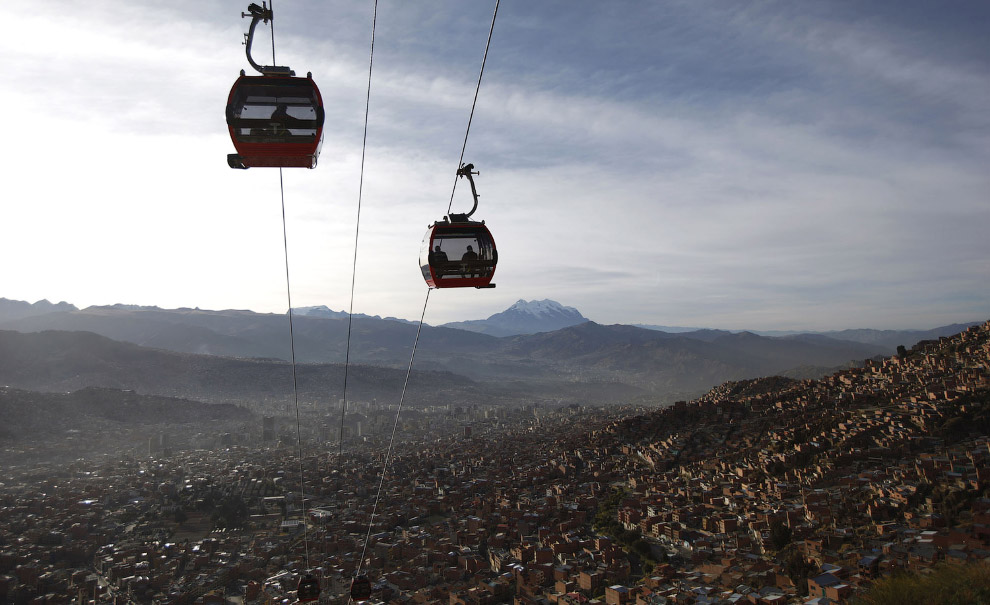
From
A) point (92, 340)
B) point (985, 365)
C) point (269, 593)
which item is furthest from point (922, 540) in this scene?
point (92, 340)

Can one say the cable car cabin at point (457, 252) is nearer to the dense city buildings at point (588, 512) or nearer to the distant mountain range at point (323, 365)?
the dense city buildings at point (588, 512)

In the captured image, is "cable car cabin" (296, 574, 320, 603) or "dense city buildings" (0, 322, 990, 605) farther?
"dense city buildings" (0, 322, 990, 605)

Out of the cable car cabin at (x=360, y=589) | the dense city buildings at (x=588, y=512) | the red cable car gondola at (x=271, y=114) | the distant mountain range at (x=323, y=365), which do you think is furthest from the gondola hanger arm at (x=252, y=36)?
the distant mountain range at (x=323, y=365)

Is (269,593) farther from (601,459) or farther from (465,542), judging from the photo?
(601,459)

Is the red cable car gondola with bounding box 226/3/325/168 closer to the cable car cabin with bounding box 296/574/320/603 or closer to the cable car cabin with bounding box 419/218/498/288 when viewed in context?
the cable car cabin with bounding box 419/218/498/288

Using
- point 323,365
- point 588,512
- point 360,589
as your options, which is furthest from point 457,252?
point 323,365

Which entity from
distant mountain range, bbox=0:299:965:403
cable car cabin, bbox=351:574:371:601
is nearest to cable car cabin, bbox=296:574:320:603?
cable car cabin, bbox=351:574:371:601

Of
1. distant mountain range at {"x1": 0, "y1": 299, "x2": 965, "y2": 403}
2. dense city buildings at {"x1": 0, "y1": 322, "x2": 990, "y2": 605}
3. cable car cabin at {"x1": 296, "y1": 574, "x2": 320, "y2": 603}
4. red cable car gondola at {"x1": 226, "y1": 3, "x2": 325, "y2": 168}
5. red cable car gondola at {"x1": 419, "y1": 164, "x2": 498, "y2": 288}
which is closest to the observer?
red cable car gondola at {"x1": 226, "y1": 3, "x2": 325, "y2": 168}
